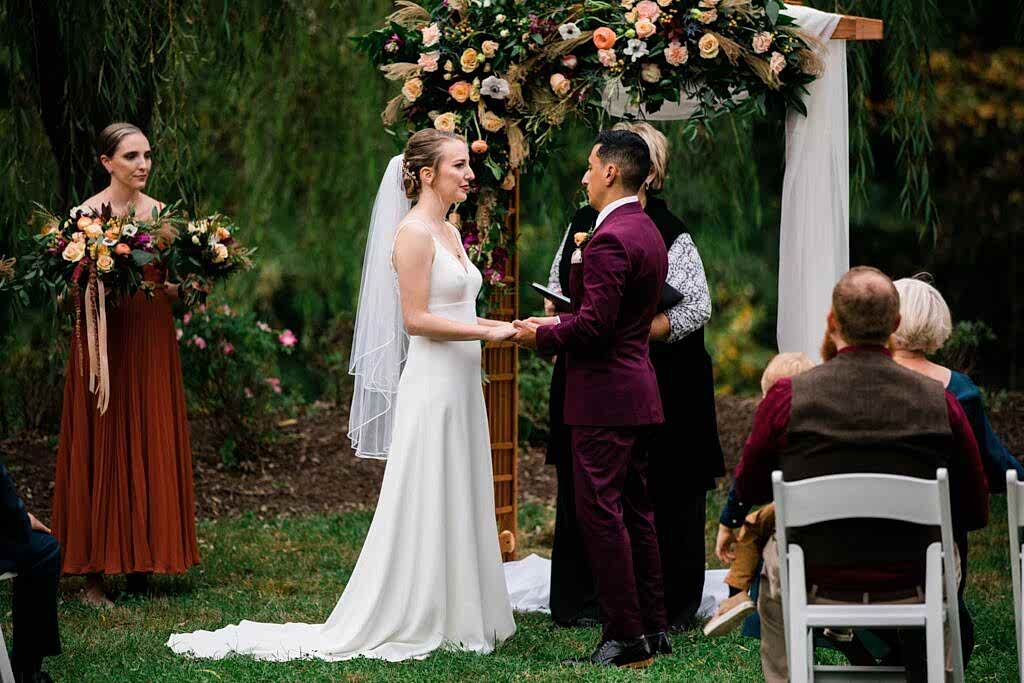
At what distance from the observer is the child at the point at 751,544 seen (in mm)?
3820

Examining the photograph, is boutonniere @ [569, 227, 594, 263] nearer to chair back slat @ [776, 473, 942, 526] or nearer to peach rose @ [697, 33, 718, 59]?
peach rose @ [697, 33, 718, 59]

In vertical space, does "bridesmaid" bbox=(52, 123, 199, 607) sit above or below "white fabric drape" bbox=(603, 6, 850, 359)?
below

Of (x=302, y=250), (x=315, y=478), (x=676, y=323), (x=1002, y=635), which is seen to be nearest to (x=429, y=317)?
(x=676, y=323)

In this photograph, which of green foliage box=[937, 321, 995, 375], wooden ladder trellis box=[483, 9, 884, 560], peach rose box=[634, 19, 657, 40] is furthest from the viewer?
green foliage box=[937, 321, 995, 375]

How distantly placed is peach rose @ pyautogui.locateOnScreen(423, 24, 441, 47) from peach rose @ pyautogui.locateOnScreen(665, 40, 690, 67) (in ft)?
3.39

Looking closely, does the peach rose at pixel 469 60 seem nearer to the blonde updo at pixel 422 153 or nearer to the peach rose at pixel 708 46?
the blonde updo at pixel 422 153

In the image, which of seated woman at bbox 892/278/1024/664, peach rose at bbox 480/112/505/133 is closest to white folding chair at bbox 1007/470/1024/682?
seated woman at bbox 892/278/1024/664

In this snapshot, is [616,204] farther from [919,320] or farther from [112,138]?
[112,138]

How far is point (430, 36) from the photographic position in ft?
19.1

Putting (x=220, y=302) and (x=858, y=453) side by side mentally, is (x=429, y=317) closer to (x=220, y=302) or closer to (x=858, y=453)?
(x=858, y=453)

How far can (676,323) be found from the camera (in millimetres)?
5391

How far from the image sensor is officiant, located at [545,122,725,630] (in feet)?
17.8

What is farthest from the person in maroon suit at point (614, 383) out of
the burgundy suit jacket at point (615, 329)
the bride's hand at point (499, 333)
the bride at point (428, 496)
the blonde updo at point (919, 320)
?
the blonde updo at point (919, 320)

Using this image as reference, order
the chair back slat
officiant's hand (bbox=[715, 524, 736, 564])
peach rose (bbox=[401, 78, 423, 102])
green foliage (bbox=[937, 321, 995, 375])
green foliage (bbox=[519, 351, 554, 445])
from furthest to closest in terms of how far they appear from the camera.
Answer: green foliage (bbox=[519, 351, 554, 445]), green foliage (bbox=[937, 321, 995, 375]), peach rose (bbox=[401, 78, 423, 102]), officiant's hand (bbox=[715, 524, 736, 564]), the chair back slat
